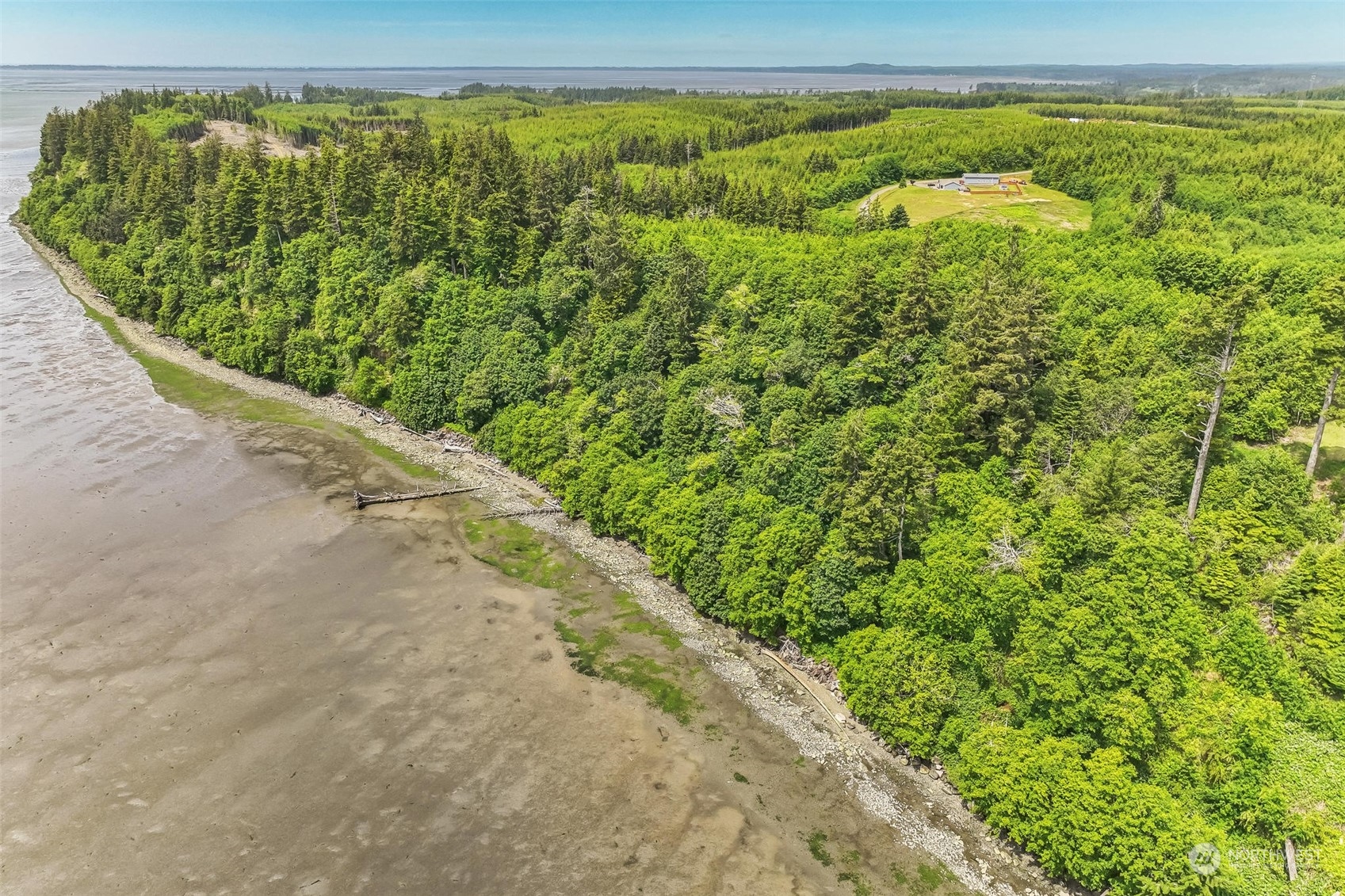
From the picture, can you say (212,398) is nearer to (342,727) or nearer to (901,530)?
(342,727)

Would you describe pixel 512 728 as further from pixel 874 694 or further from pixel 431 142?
pixel 431 142

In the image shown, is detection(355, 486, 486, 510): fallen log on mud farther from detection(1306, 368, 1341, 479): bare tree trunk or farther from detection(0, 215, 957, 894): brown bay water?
detection(1306, 368, 1341, 479): bare tree trunk

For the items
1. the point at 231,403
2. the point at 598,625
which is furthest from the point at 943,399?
the point at 231,403

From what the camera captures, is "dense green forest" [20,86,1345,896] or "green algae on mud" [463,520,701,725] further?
"green algae on mud" [463,520,701,725]

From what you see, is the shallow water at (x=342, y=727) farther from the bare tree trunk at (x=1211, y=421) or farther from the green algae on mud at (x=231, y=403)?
the bare tree trunk at (x=1211, y=421)

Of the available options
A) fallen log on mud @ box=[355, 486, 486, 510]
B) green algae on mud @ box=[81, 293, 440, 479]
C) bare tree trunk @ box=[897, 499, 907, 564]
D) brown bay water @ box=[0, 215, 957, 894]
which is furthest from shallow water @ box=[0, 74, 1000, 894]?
bare tree trunk @ box=[897, 499, 907, 564]
